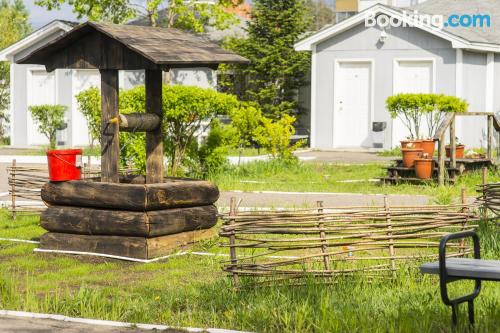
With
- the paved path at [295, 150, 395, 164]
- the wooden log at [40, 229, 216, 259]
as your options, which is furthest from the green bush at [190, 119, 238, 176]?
the wooden log at [40, 229, 216, 259]

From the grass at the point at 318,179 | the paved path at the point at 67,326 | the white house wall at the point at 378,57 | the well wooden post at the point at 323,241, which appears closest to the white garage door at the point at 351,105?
the white house wall at the point at 378,57

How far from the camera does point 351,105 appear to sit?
29.3 m

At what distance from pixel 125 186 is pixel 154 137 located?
1136 millimetres

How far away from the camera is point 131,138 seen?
1817 cm

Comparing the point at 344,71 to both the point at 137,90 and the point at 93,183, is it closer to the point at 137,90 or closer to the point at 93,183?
the point at 137,90

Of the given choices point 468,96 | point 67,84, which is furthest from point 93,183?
point 67,84

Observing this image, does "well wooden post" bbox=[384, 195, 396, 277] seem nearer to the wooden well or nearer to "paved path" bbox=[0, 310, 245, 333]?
"paved path" bbox=[0, 310, 245, 333]

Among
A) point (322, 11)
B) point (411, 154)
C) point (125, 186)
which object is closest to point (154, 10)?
point (411, 154)

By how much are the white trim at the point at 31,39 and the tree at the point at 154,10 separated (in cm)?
58

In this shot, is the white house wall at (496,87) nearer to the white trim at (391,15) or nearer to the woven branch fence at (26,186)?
the white trim at (391,15)

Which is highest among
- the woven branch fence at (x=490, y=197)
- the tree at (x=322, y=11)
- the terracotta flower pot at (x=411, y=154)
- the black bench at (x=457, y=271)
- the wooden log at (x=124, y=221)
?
the tree at (x=322, y=11)

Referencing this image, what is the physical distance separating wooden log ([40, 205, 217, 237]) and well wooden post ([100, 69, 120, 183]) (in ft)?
1.67

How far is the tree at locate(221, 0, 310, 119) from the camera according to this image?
32.8 meters

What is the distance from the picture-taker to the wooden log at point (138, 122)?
11.7 m
